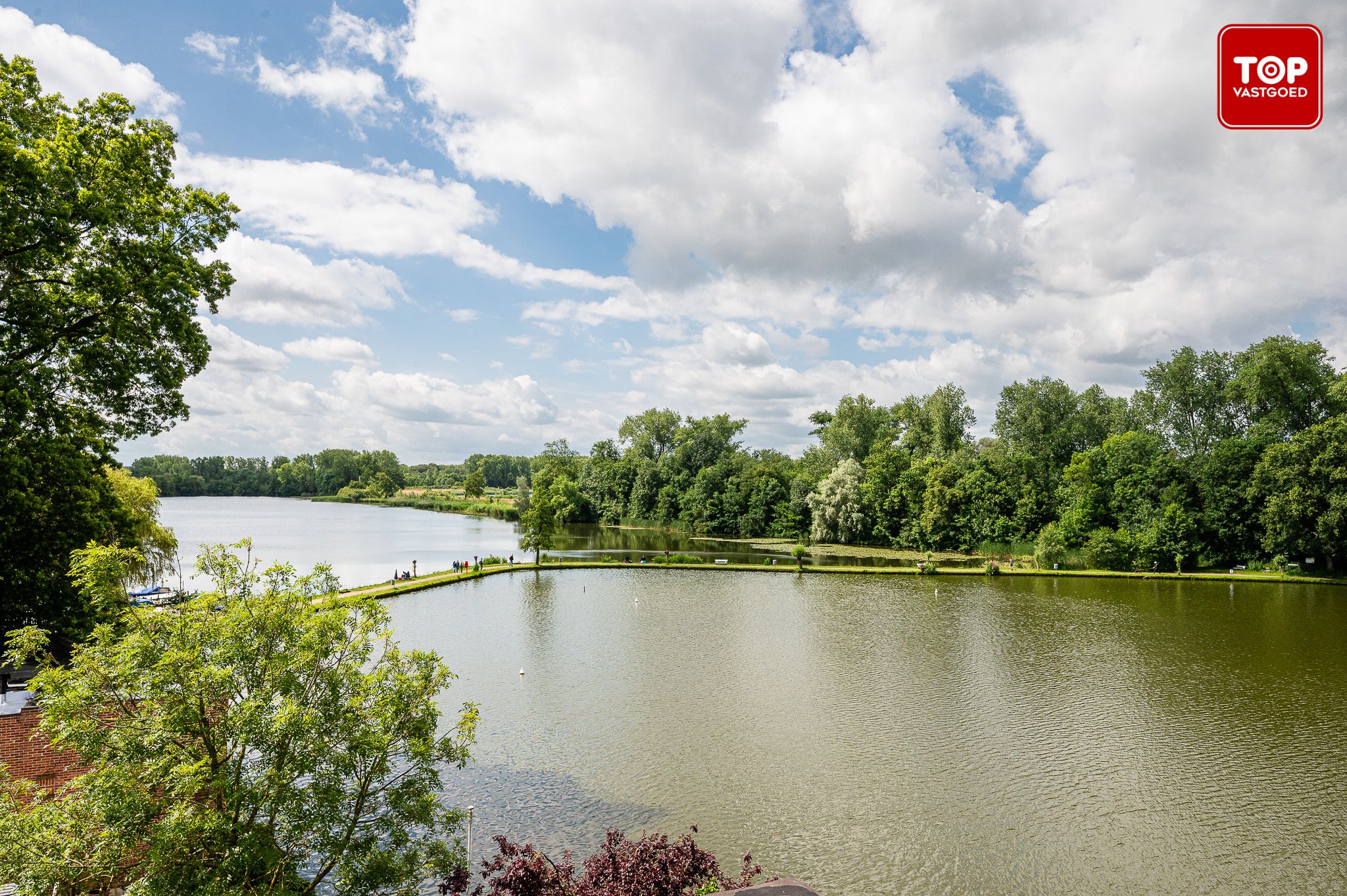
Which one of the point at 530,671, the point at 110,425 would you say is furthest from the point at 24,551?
the point at 530,671

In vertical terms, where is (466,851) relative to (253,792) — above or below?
below

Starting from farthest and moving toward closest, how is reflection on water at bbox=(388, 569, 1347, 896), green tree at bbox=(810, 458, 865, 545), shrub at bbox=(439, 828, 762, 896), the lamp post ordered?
green tree at bbox=(810, 458, 865, 545), reflection on water at bbox=(388, 569, 1347, 896), the lamp post, shrub at bbox=(439, 828, 762, 896)

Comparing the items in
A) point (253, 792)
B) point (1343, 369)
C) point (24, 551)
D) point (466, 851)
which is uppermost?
point (1343, 369)

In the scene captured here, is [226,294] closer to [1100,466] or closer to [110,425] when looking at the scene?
[110,425]

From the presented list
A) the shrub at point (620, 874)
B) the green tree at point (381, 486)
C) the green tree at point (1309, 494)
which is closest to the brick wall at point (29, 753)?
the shrub at point (620, 874)

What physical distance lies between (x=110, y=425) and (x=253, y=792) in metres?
12.2

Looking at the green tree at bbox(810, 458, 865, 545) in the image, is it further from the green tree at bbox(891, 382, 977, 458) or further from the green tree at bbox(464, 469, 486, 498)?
the green tree at bbox(464, 469, 486, 498)

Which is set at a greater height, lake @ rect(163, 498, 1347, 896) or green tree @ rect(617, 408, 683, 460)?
green tree @ rect(617, 408, 683, 460)

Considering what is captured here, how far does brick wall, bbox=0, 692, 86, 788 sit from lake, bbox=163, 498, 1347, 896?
23.6ft

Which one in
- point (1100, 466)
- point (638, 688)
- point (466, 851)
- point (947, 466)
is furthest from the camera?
point (947, 466)

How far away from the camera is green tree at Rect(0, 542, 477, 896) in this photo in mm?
7355

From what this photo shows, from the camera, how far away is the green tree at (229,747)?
7.36 m

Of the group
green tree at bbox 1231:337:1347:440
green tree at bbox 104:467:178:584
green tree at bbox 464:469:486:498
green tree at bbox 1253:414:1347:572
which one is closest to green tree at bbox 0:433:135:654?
green tree at bbox 104:467:178:584

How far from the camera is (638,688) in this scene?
2252 centimetres
